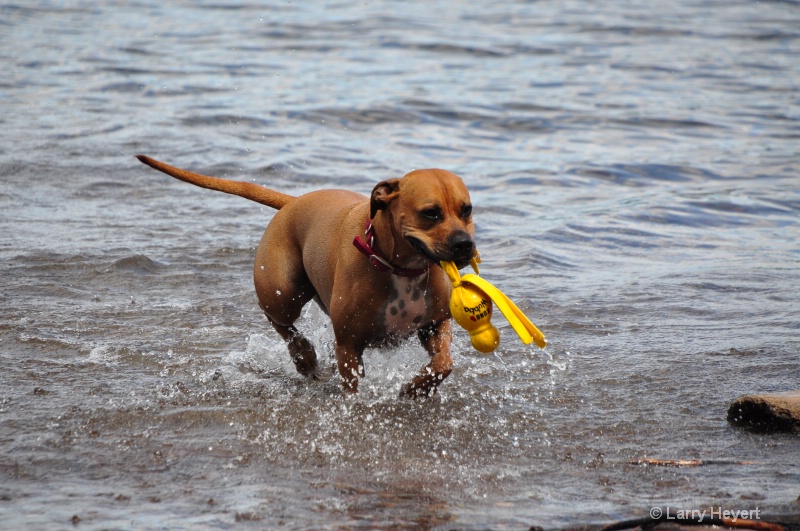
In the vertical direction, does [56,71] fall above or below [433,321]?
below

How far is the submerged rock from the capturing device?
477 centimetres

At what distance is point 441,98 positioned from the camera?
Answer: 1580 cm

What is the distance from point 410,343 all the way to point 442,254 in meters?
1.23

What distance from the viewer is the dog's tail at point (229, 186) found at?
5.74 m

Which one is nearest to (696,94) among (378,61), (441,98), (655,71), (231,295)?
(655,71)

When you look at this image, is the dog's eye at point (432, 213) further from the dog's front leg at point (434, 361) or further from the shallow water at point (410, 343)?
the shallow water at point (410, 343)

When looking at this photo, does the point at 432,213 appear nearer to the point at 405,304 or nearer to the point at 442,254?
the point at 442,254

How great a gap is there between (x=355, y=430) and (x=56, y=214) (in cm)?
554

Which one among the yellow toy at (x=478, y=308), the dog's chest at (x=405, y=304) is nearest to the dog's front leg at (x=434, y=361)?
the dog's chest at (x=405, y=304)

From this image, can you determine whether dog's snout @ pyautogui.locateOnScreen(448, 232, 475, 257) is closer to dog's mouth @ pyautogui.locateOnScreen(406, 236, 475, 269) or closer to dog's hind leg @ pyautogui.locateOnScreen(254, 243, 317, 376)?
dog's mouth @ pyautogui.locateOnScreen(406, 236, 475, 269)

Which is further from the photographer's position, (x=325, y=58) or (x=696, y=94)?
(x=325, y=58)

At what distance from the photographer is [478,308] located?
480 centimetres

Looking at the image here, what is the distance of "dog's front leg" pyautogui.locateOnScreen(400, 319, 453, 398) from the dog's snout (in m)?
0.74

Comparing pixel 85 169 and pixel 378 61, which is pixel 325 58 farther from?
pixel 85 169
